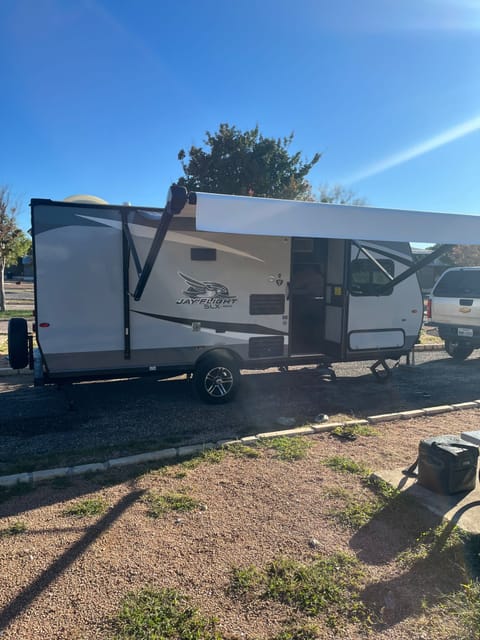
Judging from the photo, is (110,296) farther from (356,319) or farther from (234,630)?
(234,630)

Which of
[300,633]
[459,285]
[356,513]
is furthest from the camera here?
[459,285]

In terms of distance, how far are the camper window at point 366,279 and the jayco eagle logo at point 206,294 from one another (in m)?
2.14

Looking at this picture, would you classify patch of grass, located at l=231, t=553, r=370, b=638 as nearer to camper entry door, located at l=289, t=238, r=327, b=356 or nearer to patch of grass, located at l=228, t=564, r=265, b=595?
patch of grass, located at l=228, t=564, r=265, b=595

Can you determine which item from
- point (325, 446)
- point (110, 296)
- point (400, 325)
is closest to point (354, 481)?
point (325, 446)

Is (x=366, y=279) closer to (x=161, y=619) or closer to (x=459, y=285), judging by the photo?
(x=459, y=285)

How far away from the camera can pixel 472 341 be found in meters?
Result: 9.99

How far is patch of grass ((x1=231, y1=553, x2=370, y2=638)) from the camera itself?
2566 mm

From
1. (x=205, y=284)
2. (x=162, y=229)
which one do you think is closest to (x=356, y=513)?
(x=162, y=229)

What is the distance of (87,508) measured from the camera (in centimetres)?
361

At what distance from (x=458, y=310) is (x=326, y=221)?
6.22m

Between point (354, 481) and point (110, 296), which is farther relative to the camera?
point (110, 296)

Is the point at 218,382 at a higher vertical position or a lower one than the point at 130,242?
lower

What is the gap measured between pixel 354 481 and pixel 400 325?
14.4ft

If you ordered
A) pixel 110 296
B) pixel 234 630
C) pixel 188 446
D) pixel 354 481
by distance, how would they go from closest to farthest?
pixel 234 630 → pixel 354 481 → pixel 188 446 → pixel 110 296
